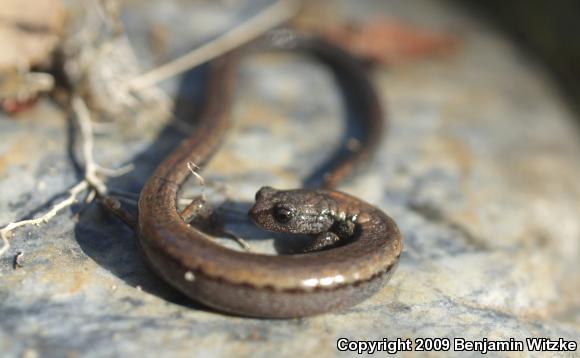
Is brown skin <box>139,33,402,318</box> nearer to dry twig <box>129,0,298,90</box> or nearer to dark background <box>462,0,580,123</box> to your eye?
dry twig <box>129,0,298,90</box>

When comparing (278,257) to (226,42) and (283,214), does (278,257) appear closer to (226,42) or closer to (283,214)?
(283,214)

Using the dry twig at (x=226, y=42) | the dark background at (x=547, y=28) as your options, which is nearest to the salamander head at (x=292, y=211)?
the dry twig at (x=226, y=42)

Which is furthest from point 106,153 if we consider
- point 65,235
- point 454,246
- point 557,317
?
point 557,317

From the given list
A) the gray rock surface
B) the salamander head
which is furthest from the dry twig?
the salamander head

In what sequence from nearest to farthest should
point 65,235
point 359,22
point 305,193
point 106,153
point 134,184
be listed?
point 65,235, point 305,193, point 134,184, point 106,153, point 359,22

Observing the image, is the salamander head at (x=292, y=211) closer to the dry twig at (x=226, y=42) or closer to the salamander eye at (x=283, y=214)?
the salamander eye at (x=283, y=214)

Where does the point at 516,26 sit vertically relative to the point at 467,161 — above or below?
above

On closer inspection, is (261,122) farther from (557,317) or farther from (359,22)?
(557,317)

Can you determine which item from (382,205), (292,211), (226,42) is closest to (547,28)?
(226,42)
